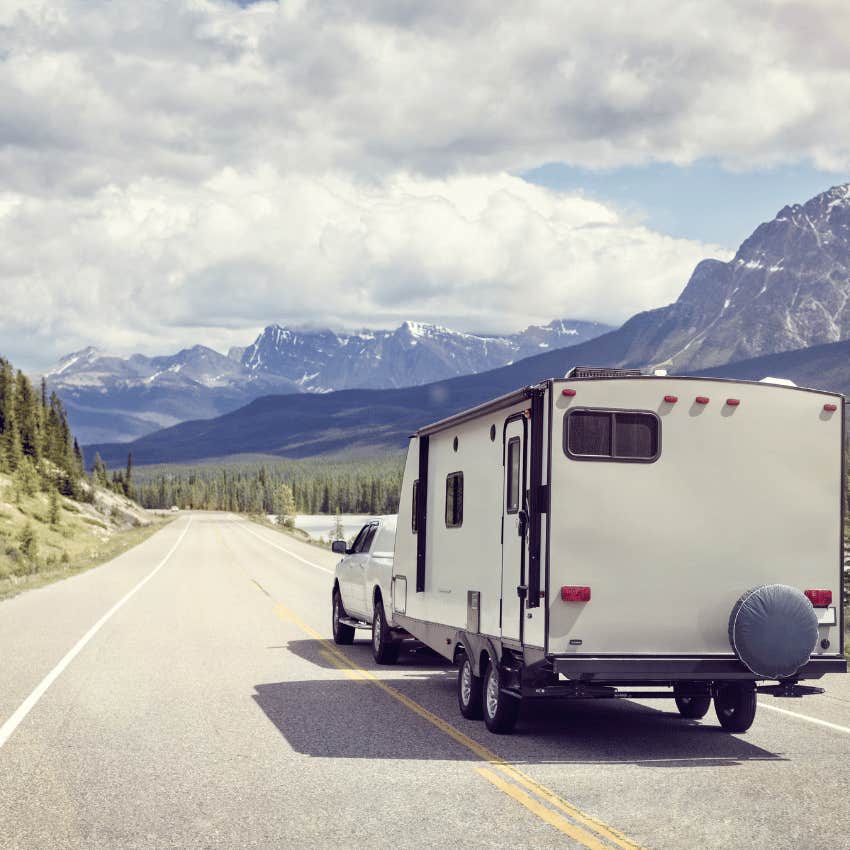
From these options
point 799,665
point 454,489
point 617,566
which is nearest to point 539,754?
point 617,566

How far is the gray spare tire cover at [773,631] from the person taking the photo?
10.2m

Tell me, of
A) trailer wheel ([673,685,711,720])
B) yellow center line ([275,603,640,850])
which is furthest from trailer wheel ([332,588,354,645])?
trailer wheel ([673,685,711,720])

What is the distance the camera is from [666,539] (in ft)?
34.2

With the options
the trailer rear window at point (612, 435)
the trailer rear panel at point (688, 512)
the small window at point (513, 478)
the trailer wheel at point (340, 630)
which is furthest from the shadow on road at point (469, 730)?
the trailer wheel at point (340, 630)

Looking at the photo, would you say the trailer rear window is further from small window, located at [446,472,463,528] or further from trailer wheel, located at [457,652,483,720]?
trailer wheel, located at [457,652,483,720]

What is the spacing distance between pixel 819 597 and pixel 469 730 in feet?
11.1

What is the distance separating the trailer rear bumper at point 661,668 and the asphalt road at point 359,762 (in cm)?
65

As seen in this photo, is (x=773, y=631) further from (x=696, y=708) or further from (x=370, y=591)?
(x=370, y=591)

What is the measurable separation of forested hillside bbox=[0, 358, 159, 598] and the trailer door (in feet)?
88.3

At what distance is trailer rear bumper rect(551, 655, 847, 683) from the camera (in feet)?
32.9

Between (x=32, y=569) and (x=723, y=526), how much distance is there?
124 feet

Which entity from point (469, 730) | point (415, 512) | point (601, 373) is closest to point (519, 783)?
point (469, 730)

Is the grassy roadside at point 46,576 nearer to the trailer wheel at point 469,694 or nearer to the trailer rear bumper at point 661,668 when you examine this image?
the trailer wheel at point 469,694

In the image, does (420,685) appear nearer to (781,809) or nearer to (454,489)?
(454,489)
